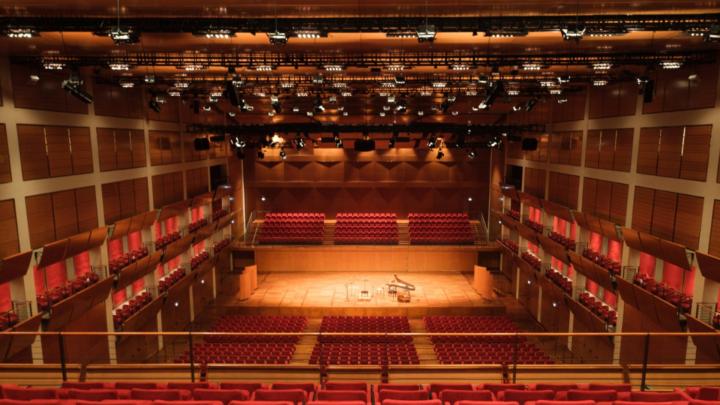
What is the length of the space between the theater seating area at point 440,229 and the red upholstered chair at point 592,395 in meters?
19.4

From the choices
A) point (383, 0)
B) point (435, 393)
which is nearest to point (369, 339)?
point (435, 393)

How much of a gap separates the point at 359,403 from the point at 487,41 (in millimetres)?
8719

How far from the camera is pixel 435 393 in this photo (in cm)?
611

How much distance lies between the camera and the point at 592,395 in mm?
5809

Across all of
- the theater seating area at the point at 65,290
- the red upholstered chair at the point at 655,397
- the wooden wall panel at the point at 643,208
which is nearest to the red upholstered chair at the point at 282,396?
the red upholstered chair at the point at 655,397

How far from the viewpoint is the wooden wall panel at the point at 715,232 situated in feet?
34.6

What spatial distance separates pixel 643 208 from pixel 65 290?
16758 millimetres

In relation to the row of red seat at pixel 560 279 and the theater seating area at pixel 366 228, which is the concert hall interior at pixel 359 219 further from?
the theater seating area at pixel 366 228

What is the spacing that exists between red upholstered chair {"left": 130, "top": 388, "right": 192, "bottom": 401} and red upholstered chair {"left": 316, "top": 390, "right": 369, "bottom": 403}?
5.79 feet

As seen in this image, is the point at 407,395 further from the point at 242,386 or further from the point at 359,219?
the point at 359,219

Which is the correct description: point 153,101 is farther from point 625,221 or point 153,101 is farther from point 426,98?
point 625,221

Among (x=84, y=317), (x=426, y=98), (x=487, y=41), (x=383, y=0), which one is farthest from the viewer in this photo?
(x=426, y=98)

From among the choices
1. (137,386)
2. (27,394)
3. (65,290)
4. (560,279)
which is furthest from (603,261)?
(65,290)

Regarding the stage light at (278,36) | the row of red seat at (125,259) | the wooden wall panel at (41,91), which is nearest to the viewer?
the stage light at (278,36)
